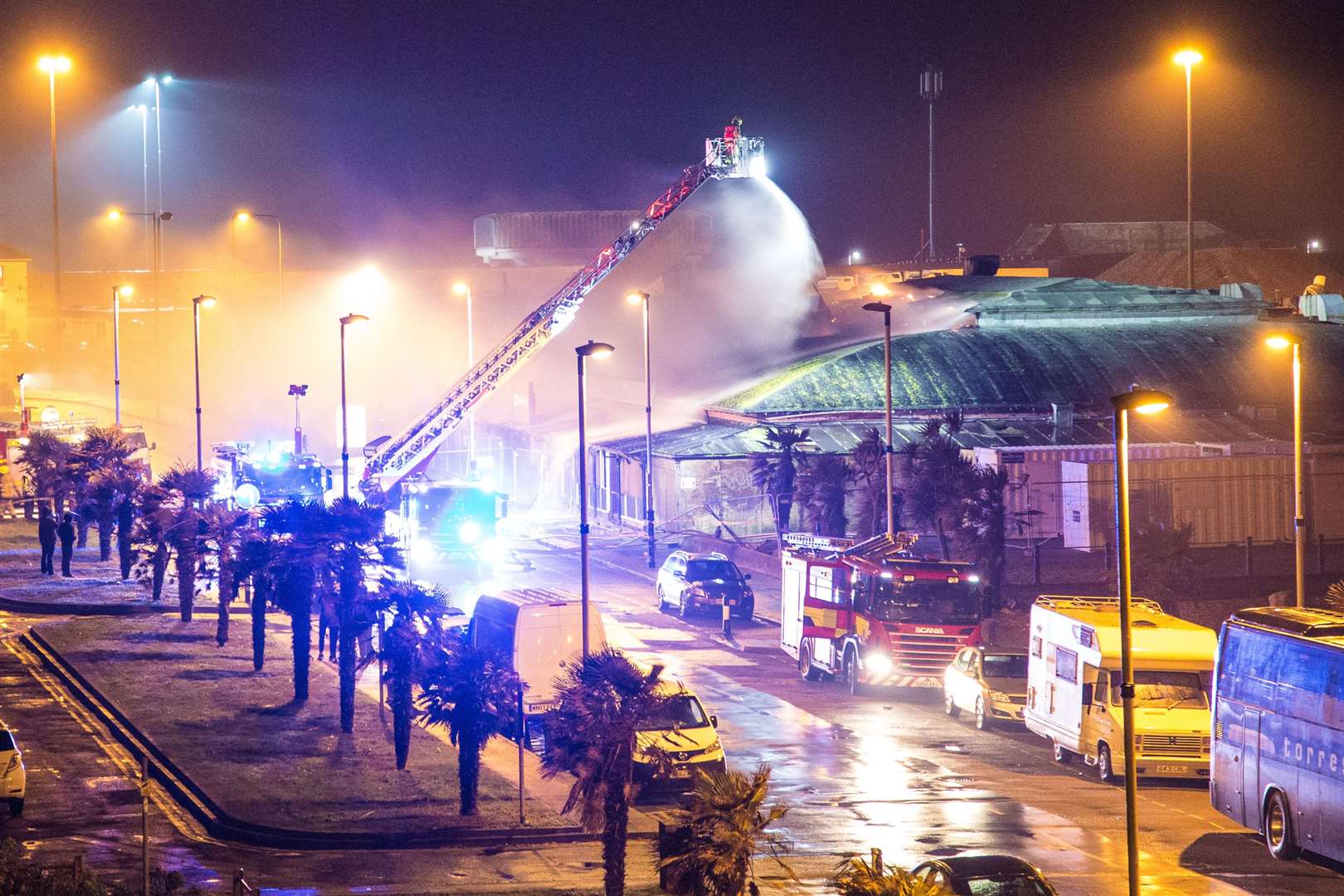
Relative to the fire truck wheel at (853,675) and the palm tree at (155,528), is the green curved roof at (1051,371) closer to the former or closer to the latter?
the palm tree at (155,528)

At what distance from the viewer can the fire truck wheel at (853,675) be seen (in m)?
35.0

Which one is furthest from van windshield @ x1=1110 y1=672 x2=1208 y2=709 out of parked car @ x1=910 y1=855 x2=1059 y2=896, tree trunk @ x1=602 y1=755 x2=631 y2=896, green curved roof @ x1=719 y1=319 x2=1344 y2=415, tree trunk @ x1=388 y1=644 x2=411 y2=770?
green curved roof @ x1=719 y1=319 x2=1344 y2=415

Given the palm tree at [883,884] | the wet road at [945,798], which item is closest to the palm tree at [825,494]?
the wet road at [945,798]

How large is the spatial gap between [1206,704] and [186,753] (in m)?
16.4

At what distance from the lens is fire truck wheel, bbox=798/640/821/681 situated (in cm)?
A: 3662

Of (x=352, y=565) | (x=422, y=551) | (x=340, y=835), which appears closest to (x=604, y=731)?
(x=340, y=835)

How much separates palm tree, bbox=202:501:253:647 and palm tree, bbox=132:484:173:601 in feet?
9.11

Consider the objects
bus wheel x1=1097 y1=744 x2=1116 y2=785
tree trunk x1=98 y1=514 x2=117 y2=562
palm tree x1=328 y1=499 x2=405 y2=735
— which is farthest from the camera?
tree trunk x1=98 y1=514 x2=117 y2=562

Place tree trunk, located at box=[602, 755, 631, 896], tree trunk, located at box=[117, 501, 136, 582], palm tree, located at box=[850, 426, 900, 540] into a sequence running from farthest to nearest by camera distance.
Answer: palm tree, located at box=[850, 426, 900, 540] < tree trunk, located at box=[117, 501, 136, 582] < tree trunk, located at box=[602, 755, 631, 896]

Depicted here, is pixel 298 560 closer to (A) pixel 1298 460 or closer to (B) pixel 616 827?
(B) pixel 616 827

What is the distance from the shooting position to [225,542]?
3622 centimetres

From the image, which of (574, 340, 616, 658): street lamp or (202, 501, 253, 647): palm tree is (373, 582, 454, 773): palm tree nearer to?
(574, 340, 616, 658): street lamp

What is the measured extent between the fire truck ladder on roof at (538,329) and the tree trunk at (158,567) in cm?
1128

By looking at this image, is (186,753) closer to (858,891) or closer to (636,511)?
(858,891)
